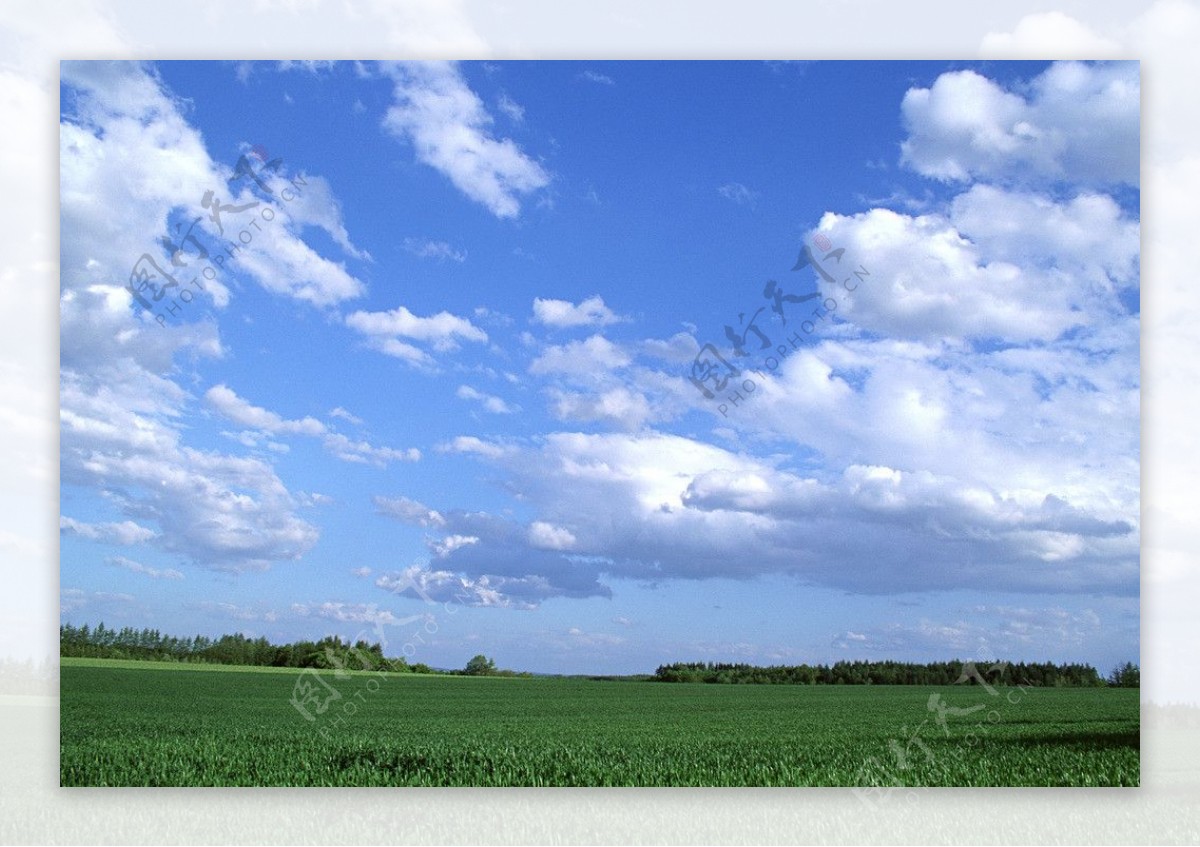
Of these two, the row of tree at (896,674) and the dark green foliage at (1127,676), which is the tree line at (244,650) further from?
the dark green foliage at (1127,676)

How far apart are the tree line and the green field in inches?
9.7

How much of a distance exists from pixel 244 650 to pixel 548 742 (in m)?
3.92

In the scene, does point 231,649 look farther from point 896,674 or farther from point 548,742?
point 896,674

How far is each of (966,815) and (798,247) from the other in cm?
618

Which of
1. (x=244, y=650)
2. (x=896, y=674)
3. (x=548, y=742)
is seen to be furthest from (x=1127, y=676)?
(x=244, y=650)

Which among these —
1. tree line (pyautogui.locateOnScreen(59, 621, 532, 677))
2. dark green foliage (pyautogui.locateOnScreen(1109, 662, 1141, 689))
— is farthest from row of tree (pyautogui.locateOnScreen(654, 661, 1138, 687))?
tree line (pyautogui.locateOnScreen(59, 621, 532, 677))

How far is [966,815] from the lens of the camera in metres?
10.1

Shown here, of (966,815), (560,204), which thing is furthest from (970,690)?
(560,204)

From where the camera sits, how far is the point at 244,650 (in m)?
12.4

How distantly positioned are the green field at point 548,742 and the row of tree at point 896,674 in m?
0.21

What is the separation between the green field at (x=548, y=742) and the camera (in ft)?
34.9

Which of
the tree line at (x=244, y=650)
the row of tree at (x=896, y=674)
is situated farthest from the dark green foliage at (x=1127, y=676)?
the tree line at (x=244, y=650)

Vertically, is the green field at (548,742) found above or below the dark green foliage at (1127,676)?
below

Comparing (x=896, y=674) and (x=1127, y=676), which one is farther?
(x=896, y=674)
